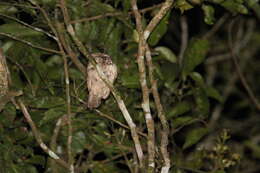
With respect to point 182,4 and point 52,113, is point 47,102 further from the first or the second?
point 182,4

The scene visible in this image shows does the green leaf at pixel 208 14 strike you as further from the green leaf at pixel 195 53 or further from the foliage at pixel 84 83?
the green leaf at pixel 195 53

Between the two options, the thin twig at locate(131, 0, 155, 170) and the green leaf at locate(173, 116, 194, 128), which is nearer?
the thin twig at locate(131, 0, 155, 170)

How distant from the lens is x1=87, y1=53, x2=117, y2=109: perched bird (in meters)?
2.31

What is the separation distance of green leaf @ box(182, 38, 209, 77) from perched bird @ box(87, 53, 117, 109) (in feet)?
1.93

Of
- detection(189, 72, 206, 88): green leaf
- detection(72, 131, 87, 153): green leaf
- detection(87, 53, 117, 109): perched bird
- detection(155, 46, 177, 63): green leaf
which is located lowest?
detection(72, 131, 87, 153): green leaf

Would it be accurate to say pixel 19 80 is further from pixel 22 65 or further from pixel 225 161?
pixel 225 161

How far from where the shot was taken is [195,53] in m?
2.79

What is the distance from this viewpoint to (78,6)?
259cm

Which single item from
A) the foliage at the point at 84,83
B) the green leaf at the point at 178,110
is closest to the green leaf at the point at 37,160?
the foliage at the point at 84,83

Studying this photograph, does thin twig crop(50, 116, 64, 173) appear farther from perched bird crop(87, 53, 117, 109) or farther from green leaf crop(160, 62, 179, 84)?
green leaf crop(160, 62, 179, 84)

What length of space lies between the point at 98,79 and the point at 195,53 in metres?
0.67

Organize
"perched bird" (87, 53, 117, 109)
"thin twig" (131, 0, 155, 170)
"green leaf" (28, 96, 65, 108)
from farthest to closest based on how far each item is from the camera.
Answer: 1. "green leaf" (28, 96, 65, 108)
2. "perched bird" (87, 53, 117, 109)
3. "thin twig" (131, 0, 155, 170)

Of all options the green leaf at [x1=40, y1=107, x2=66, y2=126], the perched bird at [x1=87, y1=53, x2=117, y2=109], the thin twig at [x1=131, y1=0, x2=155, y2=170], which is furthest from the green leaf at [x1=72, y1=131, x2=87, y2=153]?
the thin twig at [x1=131, y1=0, x2=155, y2=170]

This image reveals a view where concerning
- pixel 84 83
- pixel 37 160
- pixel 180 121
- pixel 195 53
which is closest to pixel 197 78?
pixel 195 53
